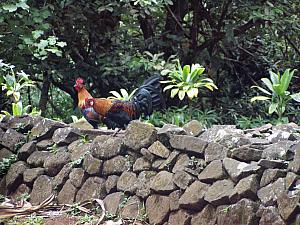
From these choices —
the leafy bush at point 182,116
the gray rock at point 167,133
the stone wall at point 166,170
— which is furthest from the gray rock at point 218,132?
the leafy bush at point 182,116

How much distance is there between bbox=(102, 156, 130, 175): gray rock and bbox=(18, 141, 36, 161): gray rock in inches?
33.7

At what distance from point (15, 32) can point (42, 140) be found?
117cm

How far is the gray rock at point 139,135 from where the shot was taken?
388 centimetres

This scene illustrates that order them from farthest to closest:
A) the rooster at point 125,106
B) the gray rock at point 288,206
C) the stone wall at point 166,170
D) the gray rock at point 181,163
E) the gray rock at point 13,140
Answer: the gray rock at point 13,140 → the rooster at point 125,106 → the gray rock at point 181,163 → the stone wall at point 166,170 → the gray rock at point 288,206

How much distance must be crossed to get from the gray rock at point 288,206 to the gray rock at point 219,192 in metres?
0.35

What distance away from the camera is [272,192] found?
3057 millimetres

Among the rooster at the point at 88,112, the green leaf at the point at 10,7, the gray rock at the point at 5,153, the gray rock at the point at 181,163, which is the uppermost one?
the green leaf at the point at 10,7

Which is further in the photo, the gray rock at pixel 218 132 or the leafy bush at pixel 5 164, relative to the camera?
the leafy bush at pixel 5 164

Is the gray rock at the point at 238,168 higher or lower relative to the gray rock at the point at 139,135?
lower

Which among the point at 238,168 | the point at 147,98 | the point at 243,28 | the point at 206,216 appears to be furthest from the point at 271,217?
the point at 243,28

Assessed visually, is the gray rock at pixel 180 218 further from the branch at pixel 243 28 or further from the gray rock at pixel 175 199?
the branch at pixel 243 28

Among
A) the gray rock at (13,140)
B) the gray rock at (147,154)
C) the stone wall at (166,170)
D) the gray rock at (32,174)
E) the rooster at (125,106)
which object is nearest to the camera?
the stone wall at (166,170)

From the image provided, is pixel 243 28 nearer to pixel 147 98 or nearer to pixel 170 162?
pixel 147 98

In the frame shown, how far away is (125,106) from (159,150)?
645 mm
